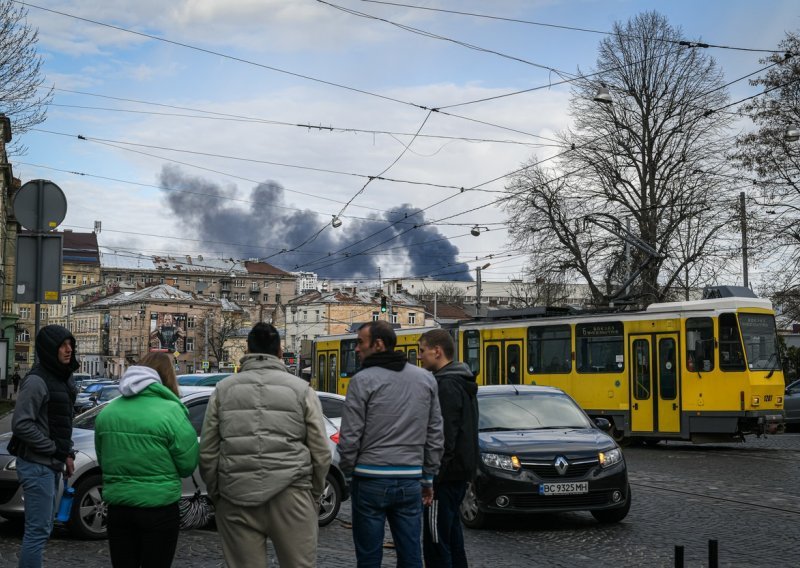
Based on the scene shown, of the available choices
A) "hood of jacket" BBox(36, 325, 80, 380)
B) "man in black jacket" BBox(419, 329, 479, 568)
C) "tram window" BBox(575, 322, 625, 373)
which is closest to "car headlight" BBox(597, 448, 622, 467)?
"man in black jacket" BBox(419, 329, 479, 568)

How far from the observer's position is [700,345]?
23.1 metres

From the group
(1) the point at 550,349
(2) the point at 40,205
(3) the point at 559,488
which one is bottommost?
(3) the point at 559,488

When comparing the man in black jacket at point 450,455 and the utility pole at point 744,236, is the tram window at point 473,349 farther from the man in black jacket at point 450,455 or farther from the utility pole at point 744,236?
the man in black jacket at point 450,455

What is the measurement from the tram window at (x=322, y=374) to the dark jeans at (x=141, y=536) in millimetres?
32689

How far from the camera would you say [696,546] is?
10320mm

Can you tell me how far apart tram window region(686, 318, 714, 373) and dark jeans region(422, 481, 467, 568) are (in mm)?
16612

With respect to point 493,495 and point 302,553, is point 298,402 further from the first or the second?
point 493,495

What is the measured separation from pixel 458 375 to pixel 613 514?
4842mm

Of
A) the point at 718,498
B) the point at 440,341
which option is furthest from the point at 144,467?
the point at 718,498

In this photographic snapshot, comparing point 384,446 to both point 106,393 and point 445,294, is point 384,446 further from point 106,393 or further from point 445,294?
point 445,294

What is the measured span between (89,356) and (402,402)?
135772 mm

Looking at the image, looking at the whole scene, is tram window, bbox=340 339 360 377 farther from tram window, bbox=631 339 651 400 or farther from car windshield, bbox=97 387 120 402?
tram window, bbox=631 339 651 400

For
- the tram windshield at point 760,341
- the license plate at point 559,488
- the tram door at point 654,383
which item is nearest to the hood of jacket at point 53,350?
the license plate at point 559,488

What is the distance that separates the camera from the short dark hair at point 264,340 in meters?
5.92
